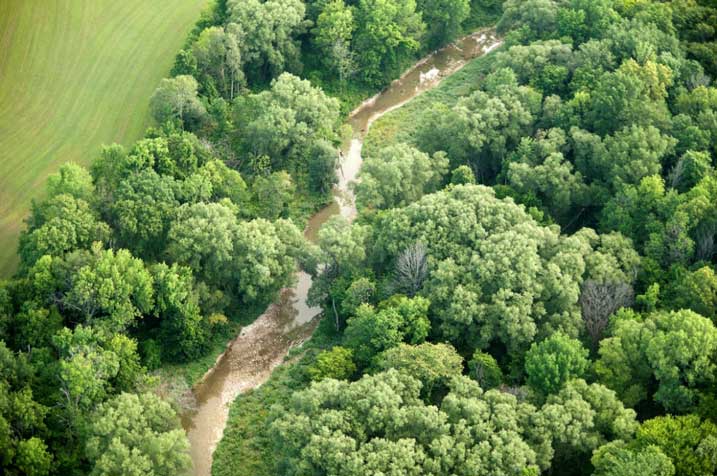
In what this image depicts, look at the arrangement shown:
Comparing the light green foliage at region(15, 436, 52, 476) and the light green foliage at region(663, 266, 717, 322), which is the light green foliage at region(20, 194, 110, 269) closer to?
the light green foliage at region(15, 436, 52, 476)

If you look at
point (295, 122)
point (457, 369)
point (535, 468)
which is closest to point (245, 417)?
point (457, 369)

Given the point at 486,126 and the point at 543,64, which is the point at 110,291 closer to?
the point at 486,126

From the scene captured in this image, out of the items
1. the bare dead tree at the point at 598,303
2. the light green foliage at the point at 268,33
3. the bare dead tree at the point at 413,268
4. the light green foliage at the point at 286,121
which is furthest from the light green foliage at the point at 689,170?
the light green foliage at the point at 268,33

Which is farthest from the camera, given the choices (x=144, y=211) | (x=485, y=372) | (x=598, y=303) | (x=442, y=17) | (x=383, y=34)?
(x=442, y=17)

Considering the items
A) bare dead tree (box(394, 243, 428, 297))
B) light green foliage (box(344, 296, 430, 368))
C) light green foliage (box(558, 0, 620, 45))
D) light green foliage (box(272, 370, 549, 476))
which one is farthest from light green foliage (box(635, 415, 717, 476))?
light green foliage (box(558, 0, 620, 45))

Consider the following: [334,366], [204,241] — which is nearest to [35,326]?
[204,241]

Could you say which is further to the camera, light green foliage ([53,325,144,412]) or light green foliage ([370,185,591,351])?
light green foliage ([370,185,591,351])
